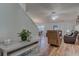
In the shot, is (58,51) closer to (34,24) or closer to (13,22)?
(34,24)

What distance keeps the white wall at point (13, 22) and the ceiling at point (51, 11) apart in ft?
0.50

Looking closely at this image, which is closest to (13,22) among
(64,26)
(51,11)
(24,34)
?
(24,34)

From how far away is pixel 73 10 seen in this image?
256cm

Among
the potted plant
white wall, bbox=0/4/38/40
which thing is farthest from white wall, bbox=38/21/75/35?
the potted plant

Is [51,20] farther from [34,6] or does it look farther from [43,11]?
[34,6]

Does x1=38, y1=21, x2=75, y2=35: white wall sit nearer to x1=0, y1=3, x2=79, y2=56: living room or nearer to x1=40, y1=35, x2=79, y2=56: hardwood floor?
x1=0, y1=3, x2=79, y2=56: living room

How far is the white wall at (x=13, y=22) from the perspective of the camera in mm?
2465

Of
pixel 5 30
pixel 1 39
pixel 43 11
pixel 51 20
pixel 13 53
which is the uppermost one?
pixel 43 11

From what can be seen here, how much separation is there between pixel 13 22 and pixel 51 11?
32.5 inches

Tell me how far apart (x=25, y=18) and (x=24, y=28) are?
9.0 inches

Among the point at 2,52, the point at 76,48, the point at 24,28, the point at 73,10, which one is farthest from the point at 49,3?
the point at 2,52

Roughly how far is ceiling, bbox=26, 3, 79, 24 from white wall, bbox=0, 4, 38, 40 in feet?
0.50

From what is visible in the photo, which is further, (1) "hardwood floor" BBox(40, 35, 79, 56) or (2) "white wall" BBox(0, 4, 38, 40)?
(1) "hardwood floor" BBox(40, 35, 79, 56)

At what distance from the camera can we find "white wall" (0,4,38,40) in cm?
246
